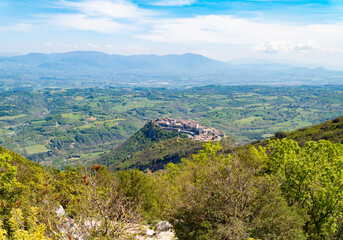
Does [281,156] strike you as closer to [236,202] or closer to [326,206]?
[326,206]

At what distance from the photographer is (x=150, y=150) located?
4843 inches

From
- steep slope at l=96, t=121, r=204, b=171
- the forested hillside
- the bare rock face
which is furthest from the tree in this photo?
steep slope at l=96, t=121, r=204, b=171

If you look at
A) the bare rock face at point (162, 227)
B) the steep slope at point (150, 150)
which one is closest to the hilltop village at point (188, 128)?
the steep slope at point (150, 150)

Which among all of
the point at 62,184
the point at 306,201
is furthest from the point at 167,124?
the point at 306,201

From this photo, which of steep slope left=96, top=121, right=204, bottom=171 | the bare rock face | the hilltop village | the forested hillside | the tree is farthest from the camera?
the hilltop village

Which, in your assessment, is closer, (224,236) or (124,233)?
(124,233)

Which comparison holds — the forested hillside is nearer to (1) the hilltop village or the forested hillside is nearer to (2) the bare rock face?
(2) the bare rock face

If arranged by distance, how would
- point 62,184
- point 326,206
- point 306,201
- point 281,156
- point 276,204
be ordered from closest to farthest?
point 276,204 < point 326,206 < point 306,201 < point 281,156 < point 62,184

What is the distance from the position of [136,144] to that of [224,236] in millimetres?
143715

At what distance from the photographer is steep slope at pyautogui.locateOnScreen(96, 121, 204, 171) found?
99.4 m

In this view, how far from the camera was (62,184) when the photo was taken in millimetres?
27312

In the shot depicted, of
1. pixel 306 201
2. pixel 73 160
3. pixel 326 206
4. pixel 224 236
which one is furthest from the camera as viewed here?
pixel 73 160

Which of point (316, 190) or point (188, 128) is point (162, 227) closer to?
point (316, 190)

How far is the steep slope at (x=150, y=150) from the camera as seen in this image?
9938 centimetres
